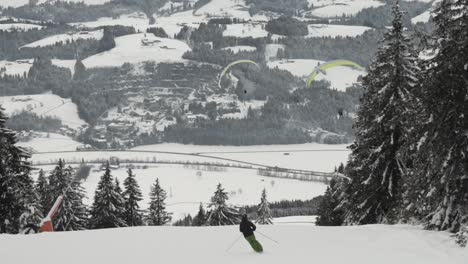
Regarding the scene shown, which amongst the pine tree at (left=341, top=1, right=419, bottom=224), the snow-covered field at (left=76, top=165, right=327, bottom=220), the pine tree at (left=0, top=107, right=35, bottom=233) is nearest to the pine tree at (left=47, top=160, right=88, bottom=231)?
the pine tree at (left=0, top=107, right=35, bottom=233)

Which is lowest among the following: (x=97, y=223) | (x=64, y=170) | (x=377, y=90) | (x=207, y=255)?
(x=97, y=223)

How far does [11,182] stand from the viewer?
3031cm

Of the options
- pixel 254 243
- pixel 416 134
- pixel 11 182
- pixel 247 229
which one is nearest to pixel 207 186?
pixel 11 182

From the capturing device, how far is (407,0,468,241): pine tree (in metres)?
20.6

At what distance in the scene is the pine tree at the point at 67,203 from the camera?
147 feet

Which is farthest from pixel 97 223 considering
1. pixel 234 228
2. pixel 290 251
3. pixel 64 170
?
pixel 290 251

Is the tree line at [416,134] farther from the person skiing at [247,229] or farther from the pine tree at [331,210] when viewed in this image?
the pine tree at [331,210]

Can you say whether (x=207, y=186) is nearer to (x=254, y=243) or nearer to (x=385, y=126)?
(x=385, y=126)

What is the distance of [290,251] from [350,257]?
228cm

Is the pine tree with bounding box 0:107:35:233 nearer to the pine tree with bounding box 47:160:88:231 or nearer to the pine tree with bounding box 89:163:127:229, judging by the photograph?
the pine tree with bounding box 47:160:88:231

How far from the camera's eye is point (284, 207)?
126 m

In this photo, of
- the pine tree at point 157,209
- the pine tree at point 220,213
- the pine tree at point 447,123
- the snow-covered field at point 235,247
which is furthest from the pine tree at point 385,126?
the pine tree at point 157,209

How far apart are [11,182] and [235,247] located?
15494mm

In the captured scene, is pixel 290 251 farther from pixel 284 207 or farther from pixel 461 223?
pixel 284 207
